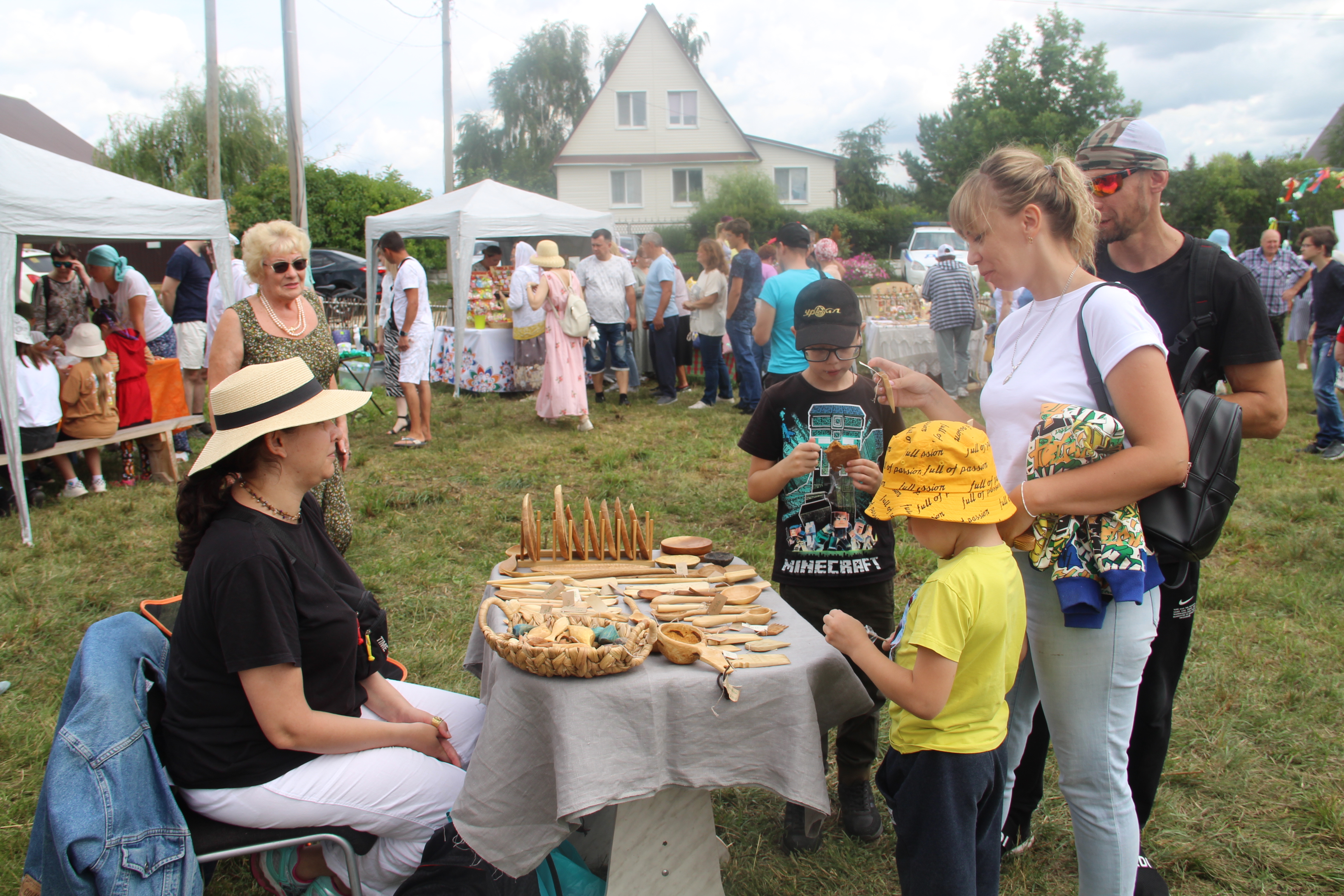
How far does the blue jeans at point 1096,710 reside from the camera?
1.85 metres

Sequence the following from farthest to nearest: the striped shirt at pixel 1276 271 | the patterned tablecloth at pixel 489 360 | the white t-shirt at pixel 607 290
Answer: the patterned tablecloth at pixel 489 360 → the white t-shirt at pixel 607 290 → the striped shirt at pixel 1276 271

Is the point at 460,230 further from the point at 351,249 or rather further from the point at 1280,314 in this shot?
the point at 351,249

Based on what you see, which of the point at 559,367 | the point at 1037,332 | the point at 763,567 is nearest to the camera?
the point at 1037,332

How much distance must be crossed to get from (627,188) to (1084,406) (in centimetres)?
3718

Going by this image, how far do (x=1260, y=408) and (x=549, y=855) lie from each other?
80.5 inches

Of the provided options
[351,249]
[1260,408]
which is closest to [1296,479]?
[1260,408]

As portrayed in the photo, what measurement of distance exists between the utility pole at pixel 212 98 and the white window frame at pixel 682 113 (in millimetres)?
24377

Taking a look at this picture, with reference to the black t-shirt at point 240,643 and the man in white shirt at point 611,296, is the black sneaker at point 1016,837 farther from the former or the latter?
the man in white shirt at point 611,296

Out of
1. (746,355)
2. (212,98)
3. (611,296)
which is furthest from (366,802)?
(212,98)

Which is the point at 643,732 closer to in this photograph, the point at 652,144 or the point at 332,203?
the point at 332,203

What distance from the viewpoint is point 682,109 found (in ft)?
122

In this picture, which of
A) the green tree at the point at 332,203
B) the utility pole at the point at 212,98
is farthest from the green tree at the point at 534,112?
the utility pole at the point at 212,98

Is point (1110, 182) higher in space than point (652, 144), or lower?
lower

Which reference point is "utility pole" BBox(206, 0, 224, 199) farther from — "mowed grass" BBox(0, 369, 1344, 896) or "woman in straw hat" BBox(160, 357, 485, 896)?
"woman in straw hat" BBox(160, 357, 485, 896)
